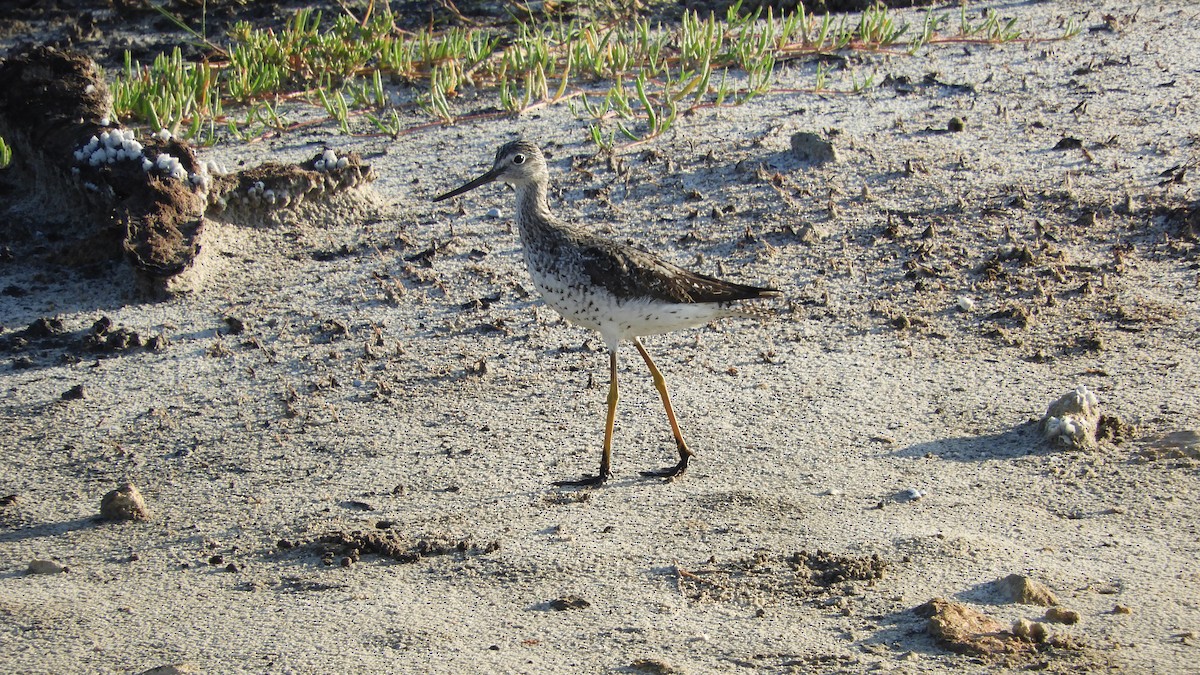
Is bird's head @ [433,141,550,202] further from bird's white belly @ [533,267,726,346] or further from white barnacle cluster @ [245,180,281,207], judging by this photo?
white barnacle cluster @ [245,180,281,207]

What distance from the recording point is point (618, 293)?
5078mm

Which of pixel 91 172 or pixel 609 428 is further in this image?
pixel 91 172

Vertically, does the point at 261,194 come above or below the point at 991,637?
above

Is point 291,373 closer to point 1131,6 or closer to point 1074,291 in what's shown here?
point 1074,291

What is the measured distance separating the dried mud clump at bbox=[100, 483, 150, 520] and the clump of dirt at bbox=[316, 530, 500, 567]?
763 millimetres

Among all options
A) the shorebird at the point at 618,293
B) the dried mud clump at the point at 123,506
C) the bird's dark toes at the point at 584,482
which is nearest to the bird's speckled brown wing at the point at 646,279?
the shorebird at the point at 618,293

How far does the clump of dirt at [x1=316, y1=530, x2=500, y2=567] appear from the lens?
4.47 metres

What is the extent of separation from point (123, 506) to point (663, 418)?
7.54ft

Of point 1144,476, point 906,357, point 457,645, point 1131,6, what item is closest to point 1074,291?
point 906,357

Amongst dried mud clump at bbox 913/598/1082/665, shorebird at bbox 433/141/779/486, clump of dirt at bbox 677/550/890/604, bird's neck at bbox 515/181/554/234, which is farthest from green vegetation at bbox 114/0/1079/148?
dried mud clump at bbox 913/598/1082/665

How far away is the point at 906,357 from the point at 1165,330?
127 centimetres

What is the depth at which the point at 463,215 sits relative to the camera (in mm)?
7336

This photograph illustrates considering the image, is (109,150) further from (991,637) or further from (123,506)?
(991,637)

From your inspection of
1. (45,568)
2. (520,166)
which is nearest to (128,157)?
(520,166)
